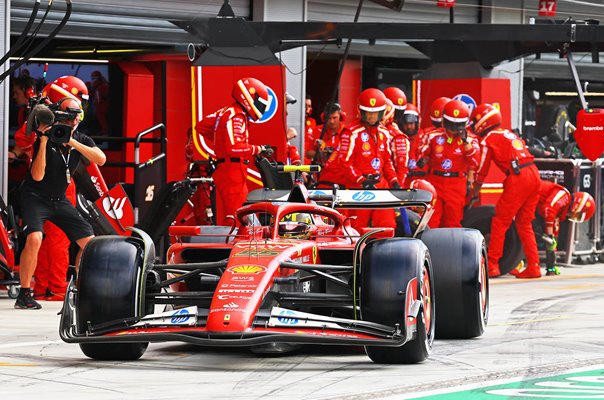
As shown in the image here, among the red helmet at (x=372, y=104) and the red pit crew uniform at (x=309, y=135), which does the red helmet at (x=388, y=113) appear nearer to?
the red helmet at (x=372, y=104)

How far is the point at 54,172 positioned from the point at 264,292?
505 cm

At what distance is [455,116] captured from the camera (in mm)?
18453

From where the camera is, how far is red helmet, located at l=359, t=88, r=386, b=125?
17859 mm

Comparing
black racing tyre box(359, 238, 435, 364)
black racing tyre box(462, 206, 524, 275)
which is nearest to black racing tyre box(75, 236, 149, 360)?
black racing tyre box(359, 238, 435, 364)

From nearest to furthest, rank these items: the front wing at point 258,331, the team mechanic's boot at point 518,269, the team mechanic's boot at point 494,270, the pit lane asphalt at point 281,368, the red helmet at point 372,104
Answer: the pit lane asphalt at point 281,368, the front wing at point 258,331, the red helmet at point 372,104, the team mechanic's boot at point 494,270, the team mechanic's boot at point 518,269

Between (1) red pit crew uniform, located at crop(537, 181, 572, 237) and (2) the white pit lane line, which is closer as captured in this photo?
(2) the white pit lane line

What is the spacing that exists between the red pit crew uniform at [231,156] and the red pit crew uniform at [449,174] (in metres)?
2.85

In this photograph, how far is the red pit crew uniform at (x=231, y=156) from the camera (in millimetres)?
16500

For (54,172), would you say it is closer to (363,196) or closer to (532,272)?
(363,196)

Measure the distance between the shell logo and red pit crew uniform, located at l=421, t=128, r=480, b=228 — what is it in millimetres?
9537

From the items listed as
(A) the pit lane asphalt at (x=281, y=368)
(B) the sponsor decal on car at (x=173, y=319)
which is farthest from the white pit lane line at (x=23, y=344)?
(B) the sponsor decal on car at (x=173, y=319)

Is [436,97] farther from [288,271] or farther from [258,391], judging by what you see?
[258,391]

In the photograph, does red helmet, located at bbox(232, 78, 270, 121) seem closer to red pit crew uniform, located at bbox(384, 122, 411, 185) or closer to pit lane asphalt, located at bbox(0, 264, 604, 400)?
red pit crew uniform, located at bbox(384, 122, 411, 185)

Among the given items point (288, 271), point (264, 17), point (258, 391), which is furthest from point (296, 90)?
point (258, 391)
